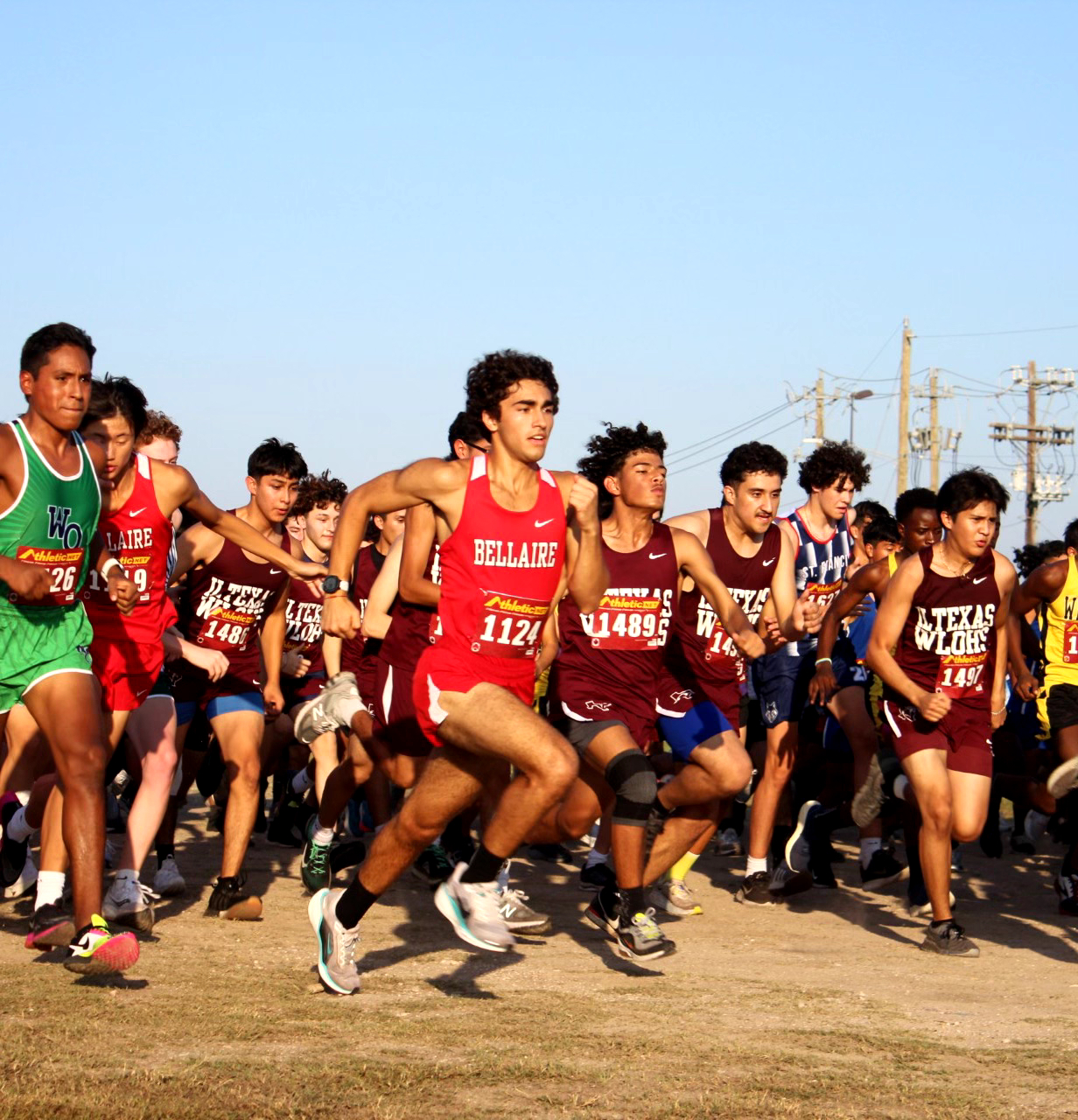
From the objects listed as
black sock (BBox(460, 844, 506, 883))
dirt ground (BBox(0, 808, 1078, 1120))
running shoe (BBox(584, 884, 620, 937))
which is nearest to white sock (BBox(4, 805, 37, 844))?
dirt ground (BBox(0, 808, 1078, 1120))

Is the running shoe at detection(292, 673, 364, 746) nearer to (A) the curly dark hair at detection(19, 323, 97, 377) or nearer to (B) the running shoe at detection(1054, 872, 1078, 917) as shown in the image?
(A) the curly dark hair at detection(19, 323, 97, 377)

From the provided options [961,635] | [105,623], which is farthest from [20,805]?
[961,635]

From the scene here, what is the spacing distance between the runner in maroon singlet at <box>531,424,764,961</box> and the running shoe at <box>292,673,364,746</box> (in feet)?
3.35

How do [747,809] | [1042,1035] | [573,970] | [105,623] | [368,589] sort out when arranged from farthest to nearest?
[747,809] < [368,589] < [105,623] < [573,970] < [1042,1035]

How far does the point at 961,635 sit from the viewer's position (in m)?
8.24

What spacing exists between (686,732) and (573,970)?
5.82ft

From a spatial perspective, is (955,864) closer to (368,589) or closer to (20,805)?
(368,589)

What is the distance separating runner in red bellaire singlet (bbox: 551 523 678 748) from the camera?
791 centimetres

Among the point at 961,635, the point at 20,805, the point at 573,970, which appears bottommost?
the point at 573,970

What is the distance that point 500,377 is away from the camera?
20.8ft

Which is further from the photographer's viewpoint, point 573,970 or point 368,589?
point 368,589

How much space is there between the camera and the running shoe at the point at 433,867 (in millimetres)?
9281

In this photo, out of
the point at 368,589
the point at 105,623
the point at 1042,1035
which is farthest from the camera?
the point at 368,589

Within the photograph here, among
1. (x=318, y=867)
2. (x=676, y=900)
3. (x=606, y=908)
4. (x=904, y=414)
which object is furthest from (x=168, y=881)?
(x=904, y=414)
